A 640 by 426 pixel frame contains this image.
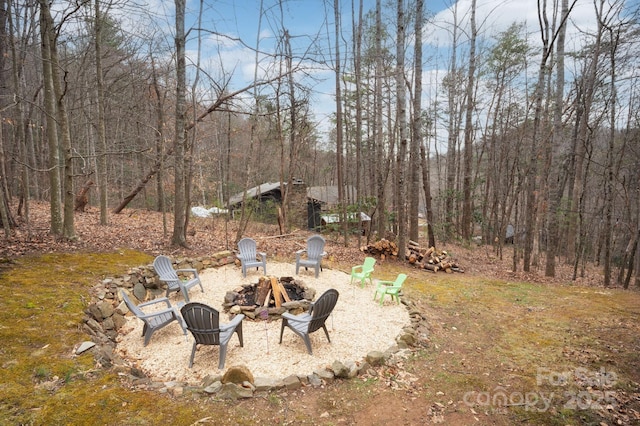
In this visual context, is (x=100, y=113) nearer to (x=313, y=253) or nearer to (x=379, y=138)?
(x=313, y=253)

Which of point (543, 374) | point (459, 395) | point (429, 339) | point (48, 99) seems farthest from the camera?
point (48, 99)

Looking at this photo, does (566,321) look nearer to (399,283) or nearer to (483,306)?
(483,306)

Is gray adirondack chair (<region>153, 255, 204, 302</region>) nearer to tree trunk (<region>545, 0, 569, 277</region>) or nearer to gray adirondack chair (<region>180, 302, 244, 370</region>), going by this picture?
gray adirondack chair (<region>180, 302, 244, 370</region>)

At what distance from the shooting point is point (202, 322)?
3537 millimetres

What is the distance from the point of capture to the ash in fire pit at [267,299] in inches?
190

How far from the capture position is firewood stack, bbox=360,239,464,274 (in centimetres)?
823

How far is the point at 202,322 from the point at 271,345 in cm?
99

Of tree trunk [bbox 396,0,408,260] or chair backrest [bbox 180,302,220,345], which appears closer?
chair backrest [bbox 180,302,220,345]

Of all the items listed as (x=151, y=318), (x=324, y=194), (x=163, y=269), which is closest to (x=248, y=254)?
(x=163, y=269)

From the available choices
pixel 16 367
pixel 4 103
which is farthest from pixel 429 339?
pixel 4 103

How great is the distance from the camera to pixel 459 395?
3.08 meters

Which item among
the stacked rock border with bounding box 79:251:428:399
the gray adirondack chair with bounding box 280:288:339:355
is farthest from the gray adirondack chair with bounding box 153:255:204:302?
the gray adirondack chair with bounding box 280:288:339:355

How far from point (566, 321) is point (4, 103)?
13786 mm

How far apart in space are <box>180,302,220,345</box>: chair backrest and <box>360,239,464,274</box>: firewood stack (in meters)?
5.86
